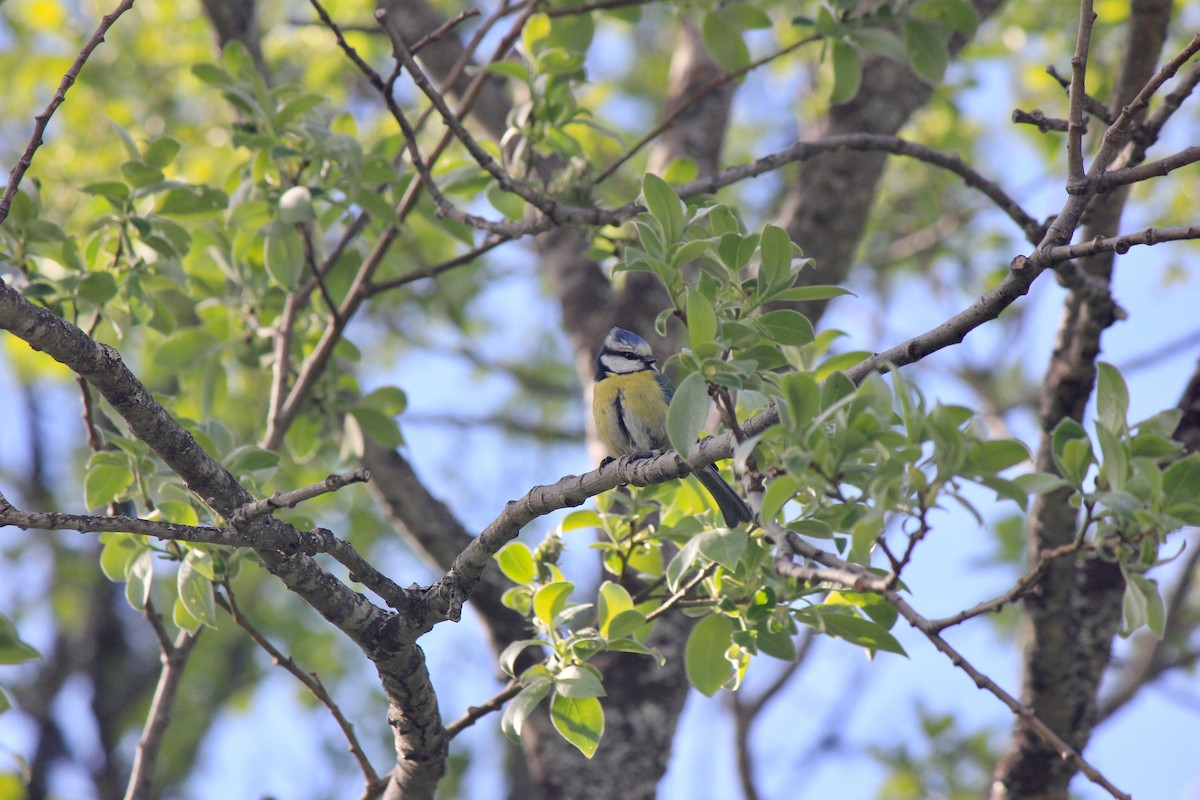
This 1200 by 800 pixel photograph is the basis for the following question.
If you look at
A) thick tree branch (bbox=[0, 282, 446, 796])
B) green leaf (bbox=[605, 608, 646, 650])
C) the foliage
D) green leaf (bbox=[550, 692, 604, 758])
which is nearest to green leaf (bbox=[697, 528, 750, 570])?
the foliage

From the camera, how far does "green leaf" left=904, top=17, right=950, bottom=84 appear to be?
13.1 ft

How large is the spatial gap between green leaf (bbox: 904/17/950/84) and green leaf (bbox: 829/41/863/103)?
0.66 feet

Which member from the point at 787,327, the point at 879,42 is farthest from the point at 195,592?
the point at 879,42

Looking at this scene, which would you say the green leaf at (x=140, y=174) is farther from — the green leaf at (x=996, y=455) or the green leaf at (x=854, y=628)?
the green leaf at (x=996, y=455)

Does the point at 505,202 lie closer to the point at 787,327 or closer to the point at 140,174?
the point at 140,174

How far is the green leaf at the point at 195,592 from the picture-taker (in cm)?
294

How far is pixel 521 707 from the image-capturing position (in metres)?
2.73

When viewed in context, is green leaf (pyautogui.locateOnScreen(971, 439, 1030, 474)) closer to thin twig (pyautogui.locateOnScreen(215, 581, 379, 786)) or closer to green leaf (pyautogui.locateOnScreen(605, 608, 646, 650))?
green leaf (pyautogui.locateOnScreen(605, 608, 646, 650))

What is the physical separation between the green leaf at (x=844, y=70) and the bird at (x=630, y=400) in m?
1.47

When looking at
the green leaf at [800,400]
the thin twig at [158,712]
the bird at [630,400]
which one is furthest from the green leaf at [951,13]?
the thin twig at [158,712]

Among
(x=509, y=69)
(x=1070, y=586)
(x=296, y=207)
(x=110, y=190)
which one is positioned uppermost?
(x=509, y=69)

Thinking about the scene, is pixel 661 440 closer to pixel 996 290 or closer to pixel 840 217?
pixel 840 217

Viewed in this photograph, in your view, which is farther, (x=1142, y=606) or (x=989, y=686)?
(x=1142, y=606)

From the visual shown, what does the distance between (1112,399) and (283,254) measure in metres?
2.72
